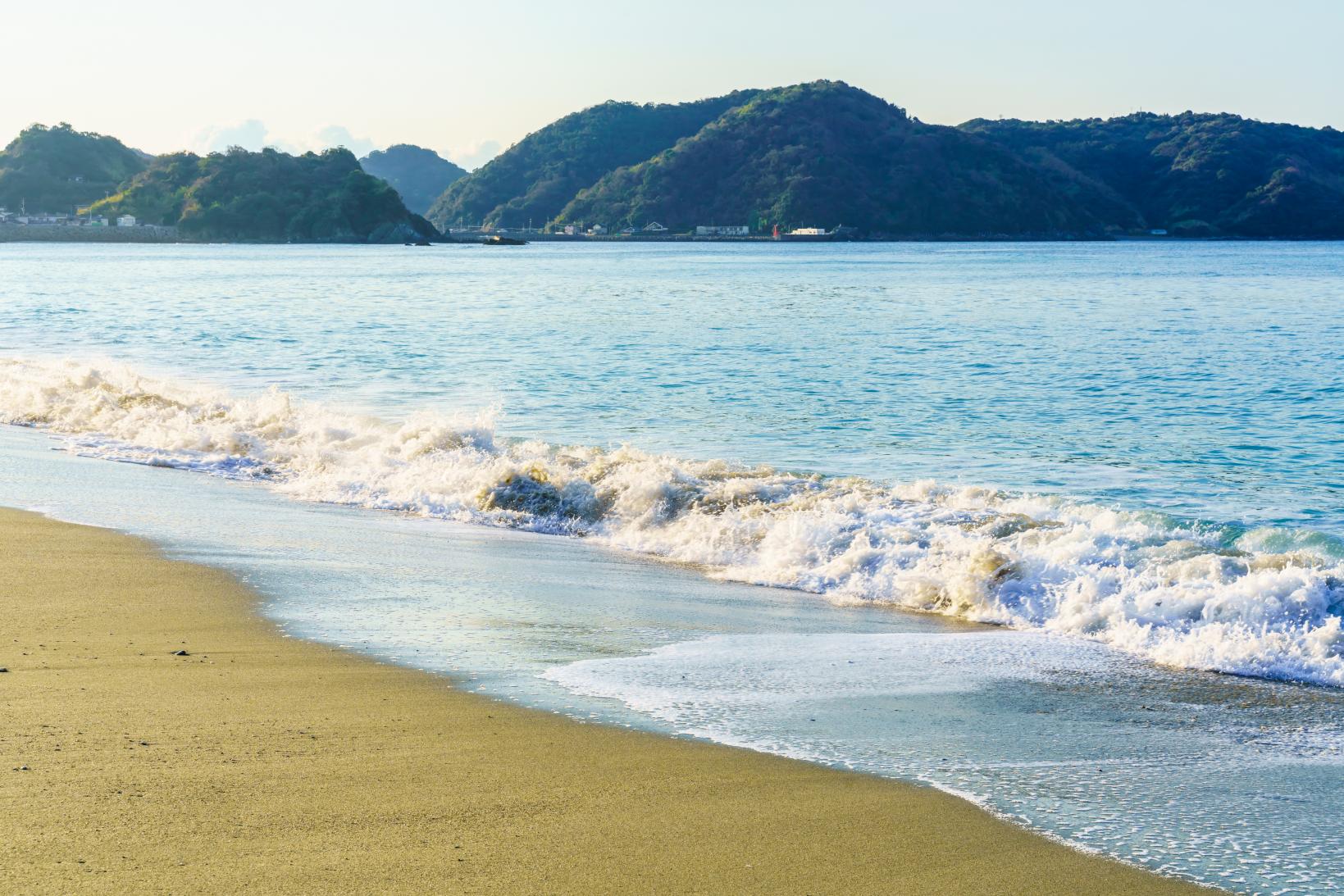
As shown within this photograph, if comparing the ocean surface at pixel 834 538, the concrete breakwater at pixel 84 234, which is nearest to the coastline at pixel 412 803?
the ocean surface at pixel 834 538

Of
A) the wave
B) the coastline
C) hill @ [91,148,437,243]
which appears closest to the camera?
the coastline

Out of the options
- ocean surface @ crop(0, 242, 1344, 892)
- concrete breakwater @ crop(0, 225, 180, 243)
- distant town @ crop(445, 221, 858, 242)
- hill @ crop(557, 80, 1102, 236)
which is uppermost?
hill @ crop(557, 80, 1102, 236)

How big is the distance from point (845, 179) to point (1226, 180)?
180 feet

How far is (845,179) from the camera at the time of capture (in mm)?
185125

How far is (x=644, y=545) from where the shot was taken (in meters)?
10.7

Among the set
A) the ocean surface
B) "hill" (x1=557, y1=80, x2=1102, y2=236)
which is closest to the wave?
the ocean surface

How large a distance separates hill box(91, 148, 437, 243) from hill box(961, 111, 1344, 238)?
346 feet

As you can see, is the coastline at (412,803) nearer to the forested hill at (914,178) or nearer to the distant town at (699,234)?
the distant town at (699,234)

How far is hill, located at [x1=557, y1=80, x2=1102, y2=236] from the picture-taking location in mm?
185125

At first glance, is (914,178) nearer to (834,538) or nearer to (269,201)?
(269,201)

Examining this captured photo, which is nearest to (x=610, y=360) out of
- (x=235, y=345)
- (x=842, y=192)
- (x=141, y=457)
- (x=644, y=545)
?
(x=235, y=345)

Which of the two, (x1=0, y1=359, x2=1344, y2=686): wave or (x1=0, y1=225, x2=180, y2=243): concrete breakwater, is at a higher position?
(x1=0, y1=225, x2=180, y2=243): concrete breakwater

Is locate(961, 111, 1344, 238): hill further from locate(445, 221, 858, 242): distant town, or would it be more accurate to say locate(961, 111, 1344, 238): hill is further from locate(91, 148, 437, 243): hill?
locate(91, 148, 437, 243): hill

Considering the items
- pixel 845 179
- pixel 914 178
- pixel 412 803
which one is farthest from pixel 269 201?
pixel 412 803
